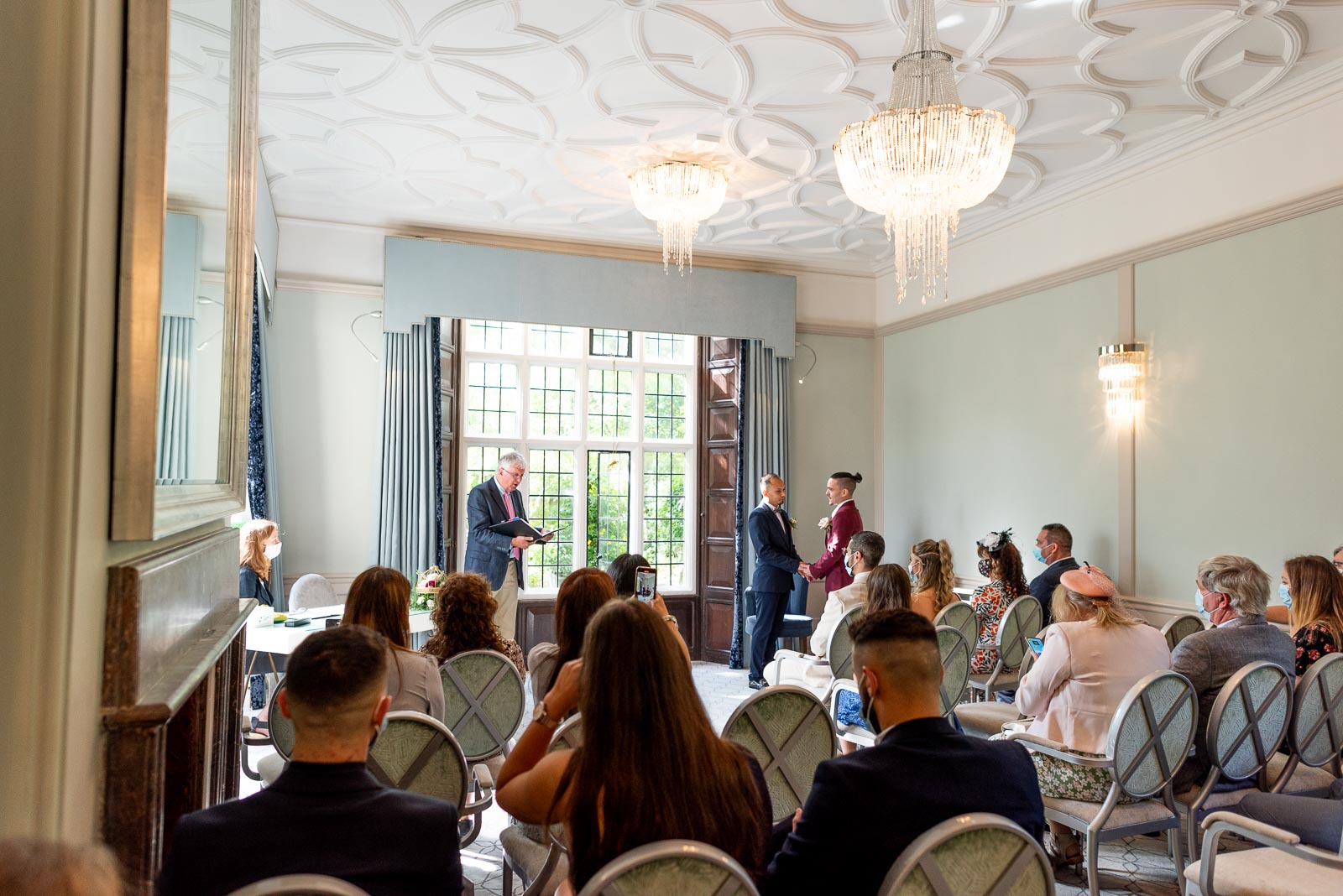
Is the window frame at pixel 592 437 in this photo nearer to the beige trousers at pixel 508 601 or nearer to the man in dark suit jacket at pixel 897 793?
the beige trousers at pixel 508 601

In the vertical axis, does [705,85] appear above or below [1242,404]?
above

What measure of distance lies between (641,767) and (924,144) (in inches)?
131

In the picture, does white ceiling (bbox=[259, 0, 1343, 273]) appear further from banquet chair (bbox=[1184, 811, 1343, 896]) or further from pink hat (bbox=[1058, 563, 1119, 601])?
banquet chair (bbox=[1184, 811, 1343, 896])

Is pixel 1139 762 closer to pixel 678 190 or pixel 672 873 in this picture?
pixel 672 873

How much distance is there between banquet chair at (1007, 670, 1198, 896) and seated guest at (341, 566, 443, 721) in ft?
6.42

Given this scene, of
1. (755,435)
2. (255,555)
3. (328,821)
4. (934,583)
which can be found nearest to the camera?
(328,821)

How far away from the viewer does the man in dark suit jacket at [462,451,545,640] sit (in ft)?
22.0

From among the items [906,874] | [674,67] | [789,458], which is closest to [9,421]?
[906,874]

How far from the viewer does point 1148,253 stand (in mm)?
5707

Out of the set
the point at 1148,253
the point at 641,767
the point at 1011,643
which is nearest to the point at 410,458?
the point at 1011,643

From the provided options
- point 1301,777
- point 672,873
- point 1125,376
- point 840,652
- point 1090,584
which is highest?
point 1125,376

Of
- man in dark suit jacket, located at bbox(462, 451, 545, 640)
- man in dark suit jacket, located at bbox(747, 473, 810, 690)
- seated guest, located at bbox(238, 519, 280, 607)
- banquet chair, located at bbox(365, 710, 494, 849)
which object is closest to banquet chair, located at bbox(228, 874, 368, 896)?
banquet chair, located at bbox(365, 710, 494, 849)

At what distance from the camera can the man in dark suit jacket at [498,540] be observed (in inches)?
264

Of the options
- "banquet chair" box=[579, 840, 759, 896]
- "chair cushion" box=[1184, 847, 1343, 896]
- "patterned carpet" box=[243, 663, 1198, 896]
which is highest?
"banquet chair" box=[579, 840, 759, 896]
